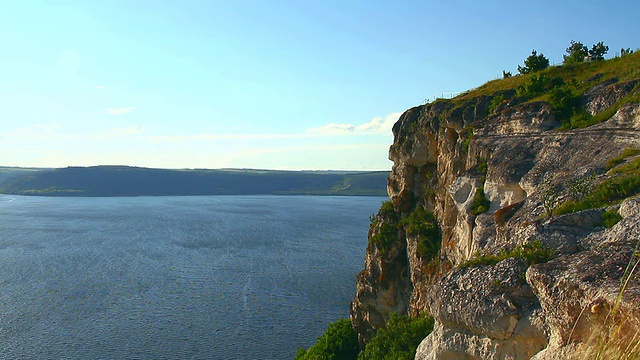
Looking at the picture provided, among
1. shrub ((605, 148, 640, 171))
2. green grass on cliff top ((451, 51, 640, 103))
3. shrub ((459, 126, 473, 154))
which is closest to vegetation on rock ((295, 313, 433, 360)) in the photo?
shrub ((459, 126, 473, 154))

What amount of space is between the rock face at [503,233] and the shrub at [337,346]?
1339mm

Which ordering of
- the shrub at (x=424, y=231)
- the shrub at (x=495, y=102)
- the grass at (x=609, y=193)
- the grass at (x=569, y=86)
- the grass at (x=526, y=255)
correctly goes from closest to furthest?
the grass at (x=526, y=255), the grass at (x=609, y=193), the grass at (x=569, y=86), the shrub at (x=495, y=102), the shrub at (x=424, y=231)

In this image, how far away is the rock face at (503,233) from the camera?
1149cm

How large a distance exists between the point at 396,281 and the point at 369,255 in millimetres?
3061

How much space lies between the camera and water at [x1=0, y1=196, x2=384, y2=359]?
164 ft

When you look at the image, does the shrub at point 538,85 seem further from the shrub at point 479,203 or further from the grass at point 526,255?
the grass at point 526,255

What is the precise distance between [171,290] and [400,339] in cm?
4536

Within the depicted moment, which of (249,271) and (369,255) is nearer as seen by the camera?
(369,255)

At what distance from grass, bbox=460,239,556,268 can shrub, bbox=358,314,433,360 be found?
1382cm

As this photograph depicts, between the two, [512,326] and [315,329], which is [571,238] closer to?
[512,326]

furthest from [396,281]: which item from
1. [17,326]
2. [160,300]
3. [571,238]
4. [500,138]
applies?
[17,326]

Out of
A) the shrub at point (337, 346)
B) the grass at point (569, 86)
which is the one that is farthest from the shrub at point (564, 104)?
the shrub at point (337, 346)

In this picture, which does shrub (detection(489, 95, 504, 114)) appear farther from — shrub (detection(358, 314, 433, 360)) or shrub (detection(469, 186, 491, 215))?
shrub (detection(358, 314, 433, 360))

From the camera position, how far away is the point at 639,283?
32.5 feet
